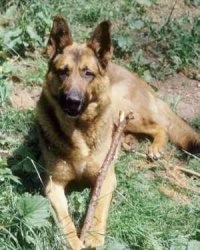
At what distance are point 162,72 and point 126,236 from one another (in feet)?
9.36

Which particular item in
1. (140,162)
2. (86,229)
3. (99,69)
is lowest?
(140,162)

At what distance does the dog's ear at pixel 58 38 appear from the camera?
5.08 meters

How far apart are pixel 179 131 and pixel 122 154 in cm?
61

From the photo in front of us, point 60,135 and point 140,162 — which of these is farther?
point 140,162

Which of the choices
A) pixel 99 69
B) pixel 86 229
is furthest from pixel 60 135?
pixel 86 229

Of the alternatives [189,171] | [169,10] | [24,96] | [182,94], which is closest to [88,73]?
[189,171]

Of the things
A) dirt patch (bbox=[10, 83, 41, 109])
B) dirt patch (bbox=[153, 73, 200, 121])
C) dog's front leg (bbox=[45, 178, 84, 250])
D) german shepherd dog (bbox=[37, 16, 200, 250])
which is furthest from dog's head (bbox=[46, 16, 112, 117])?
dirt patch (bbox=[153, 73, 200, 121])

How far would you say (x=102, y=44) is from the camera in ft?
16.9

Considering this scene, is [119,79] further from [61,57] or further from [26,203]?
[26,203]

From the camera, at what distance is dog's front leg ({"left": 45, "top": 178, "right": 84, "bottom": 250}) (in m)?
4.45

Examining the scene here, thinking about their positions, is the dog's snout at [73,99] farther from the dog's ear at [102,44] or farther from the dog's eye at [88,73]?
the dog's ear at [102,44]

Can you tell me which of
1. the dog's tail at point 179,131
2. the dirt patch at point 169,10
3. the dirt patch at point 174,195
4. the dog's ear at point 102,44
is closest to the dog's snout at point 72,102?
the dog's ear at point 102,44

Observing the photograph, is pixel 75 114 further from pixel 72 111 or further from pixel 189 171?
pixel 189 171

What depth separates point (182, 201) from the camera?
532cm
